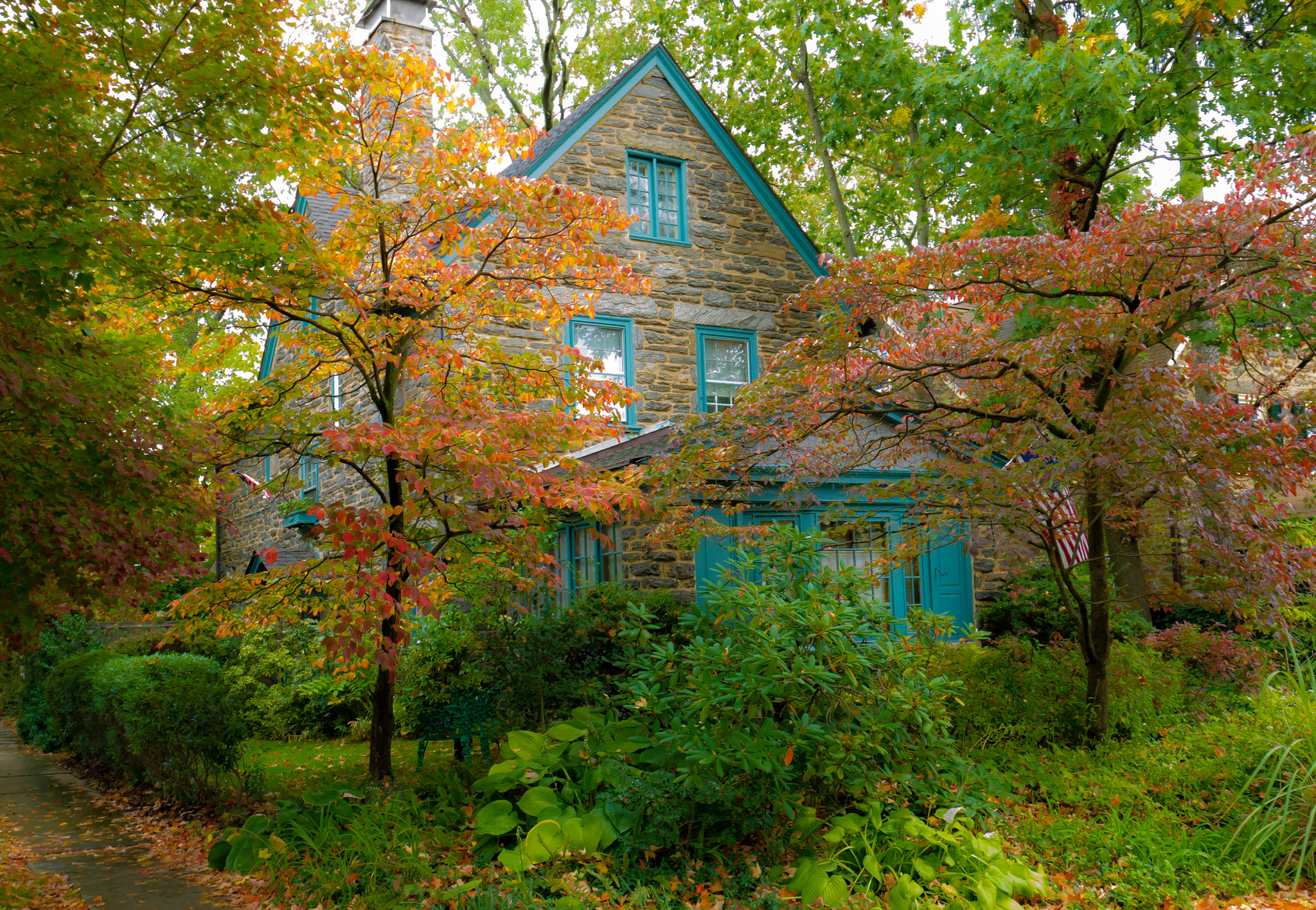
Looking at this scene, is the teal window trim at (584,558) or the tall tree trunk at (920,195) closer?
the teal window trim at (584,558)

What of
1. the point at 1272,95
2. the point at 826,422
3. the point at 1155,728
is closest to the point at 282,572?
the point at 826,422

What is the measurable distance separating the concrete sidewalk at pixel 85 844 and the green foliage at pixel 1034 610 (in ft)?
29.6

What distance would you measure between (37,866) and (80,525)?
333 cm

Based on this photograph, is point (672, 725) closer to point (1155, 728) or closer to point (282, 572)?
point (282, 572)

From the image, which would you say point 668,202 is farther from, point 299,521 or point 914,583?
point 299,521

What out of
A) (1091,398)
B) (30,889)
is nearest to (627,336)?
(1091,398)

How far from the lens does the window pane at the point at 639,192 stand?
44.7ft

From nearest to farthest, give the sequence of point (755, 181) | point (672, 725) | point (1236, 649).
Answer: point (672, 725)
point (1236, 649)
point (755, 181)

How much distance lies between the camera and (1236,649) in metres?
6.95

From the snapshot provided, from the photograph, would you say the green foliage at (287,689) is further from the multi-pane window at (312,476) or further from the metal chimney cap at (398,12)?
the metal chimney cap at (398,12)

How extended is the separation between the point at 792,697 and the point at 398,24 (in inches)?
499

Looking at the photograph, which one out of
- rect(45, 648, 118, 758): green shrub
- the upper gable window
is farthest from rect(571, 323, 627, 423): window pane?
rect(45, 648, 118, 758): green shrub

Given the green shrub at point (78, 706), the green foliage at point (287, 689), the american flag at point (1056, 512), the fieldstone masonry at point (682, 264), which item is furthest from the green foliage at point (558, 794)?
the fieldstone masonry at point (682, 264)

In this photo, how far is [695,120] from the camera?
14312 millimetres
